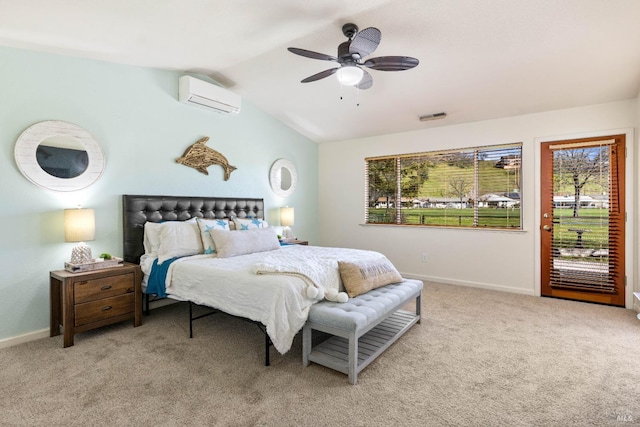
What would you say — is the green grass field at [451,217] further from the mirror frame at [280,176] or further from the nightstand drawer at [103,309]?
the nightstand drawer at [103,309]

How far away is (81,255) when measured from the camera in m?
3.07

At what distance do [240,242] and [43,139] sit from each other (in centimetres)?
202

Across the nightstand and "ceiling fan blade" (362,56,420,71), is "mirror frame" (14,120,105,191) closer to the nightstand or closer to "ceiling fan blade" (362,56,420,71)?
the nightstand

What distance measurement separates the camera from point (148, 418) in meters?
1.88

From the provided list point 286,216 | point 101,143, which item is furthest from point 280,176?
point 101,143

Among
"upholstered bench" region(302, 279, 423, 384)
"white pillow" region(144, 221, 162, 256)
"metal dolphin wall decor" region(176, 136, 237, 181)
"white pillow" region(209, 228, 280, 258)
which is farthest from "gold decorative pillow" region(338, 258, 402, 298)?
"metal dolphin wall decor" region(176, 136, 237, 181)

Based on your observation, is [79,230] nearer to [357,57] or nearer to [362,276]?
[362,276]

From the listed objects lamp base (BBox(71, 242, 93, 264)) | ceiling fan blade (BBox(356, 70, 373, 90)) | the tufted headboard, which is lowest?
lamp base (BBox(71, 242, 93, 264))

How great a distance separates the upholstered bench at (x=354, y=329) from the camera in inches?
88.8

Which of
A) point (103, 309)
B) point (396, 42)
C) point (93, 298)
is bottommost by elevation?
point (103, 309)

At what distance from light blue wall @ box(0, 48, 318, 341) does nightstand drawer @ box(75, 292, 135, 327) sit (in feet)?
1.67

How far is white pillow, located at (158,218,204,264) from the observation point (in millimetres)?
3420

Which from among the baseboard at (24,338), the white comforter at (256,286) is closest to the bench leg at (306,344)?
the white comforter at (256,286)

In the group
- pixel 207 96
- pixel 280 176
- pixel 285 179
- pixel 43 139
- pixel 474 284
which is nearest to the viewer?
pixel 43 139
